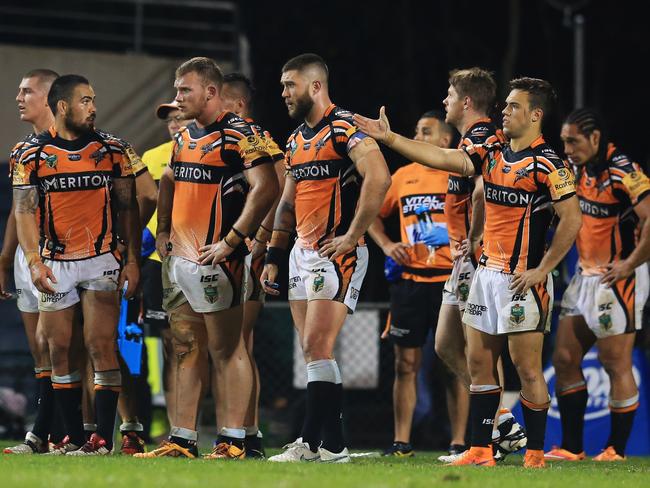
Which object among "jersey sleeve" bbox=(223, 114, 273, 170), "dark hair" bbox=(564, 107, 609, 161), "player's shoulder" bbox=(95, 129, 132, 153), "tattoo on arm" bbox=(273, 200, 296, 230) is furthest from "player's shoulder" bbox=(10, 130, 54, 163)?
"dark hair" bbox=(564, 107, 609, 161)

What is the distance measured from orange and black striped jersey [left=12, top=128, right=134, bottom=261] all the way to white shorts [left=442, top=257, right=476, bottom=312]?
96.2 inches

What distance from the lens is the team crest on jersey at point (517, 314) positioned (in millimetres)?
8266

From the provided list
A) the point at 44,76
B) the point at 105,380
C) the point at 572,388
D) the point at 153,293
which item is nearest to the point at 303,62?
the point at 44,76

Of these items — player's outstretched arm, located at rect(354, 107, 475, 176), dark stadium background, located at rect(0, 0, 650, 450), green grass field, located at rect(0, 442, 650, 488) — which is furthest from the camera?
dark stadium background, located at rect(0, 0, 650, 450)

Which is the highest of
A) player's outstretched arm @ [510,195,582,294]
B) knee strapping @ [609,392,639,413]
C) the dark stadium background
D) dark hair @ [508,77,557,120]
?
the dark stadium background

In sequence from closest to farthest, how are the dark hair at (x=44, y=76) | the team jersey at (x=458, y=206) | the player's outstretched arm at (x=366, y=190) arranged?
the player's outstretched arm at (x=366, y=190)
the dark hair at (x=44, y=76)
the team jersey at (x=458, y=206)

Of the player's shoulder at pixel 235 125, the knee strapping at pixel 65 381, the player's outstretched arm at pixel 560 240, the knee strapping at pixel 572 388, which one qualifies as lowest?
the knee strapping at pixel 572 388

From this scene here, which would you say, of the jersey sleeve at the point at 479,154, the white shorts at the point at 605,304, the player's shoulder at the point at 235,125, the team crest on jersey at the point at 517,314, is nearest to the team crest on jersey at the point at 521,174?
the jersey sleeve at the point at 479,154

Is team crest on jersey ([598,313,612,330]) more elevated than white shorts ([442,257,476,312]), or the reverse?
white shorts ([442,257,476,312])

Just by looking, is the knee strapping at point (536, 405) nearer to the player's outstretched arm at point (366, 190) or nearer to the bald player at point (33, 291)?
the player's outstretched arm at point (366, 190)

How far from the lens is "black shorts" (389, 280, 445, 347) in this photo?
10.5m

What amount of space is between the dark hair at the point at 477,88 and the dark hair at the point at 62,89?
8.56ft

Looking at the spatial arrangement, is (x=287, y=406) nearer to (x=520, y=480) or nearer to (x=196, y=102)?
(x=196, y=102)

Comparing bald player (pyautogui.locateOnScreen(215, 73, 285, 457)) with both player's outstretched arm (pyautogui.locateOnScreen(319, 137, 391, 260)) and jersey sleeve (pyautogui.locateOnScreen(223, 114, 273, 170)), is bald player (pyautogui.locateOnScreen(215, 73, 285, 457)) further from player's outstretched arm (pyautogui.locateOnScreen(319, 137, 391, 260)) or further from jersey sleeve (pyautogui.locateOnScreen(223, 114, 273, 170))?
player's outstretched arm (pyautogui.locateOnScreen(319, 137, 391, 260))
